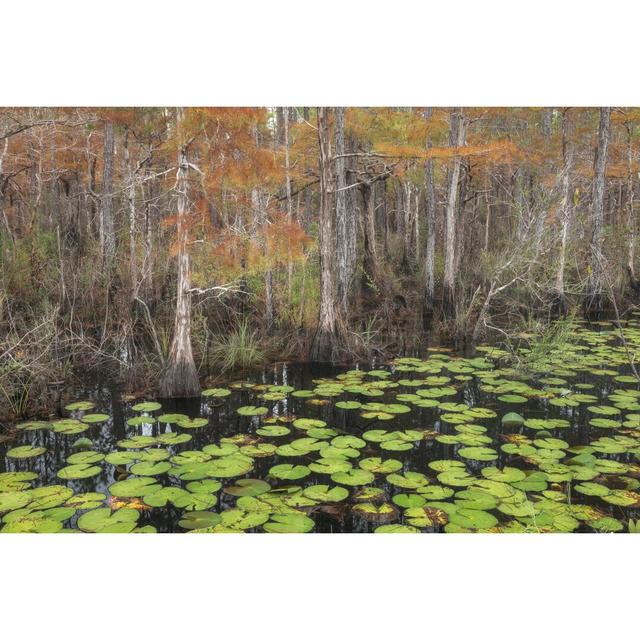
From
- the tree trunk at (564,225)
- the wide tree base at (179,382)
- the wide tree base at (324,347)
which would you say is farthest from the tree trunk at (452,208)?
the wide tree base at (179,382)

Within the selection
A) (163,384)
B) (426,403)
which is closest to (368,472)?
(426,403)

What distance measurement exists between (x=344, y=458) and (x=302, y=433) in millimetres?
604

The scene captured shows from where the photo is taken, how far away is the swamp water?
110 inches

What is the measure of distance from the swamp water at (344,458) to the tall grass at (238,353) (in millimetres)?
619

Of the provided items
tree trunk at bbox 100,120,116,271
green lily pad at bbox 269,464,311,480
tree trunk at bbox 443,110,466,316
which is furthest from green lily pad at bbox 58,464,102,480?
tree trunk at bbox 443,110,466,316

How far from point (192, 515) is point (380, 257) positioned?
11.1 m

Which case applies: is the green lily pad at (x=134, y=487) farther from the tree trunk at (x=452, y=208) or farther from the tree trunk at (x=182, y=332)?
the tree trunk at (x=452, y=208)

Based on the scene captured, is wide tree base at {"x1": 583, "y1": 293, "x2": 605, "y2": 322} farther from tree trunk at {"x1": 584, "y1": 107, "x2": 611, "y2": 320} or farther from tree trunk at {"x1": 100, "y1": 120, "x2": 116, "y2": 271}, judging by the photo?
tree trunk at {"x1": 100, "y1": 120, "x2": 116, "y2": 271}

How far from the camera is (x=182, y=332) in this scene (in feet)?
16.8

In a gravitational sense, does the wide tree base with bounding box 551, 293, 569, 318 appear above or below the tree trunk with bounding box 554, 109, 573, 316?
below

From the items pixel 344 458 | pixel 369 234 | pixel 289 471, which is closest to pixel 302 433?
pixel 344 458

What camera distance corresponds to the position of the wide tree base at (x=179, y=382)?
5.04 meters

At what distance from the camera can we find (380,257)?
13352mm
